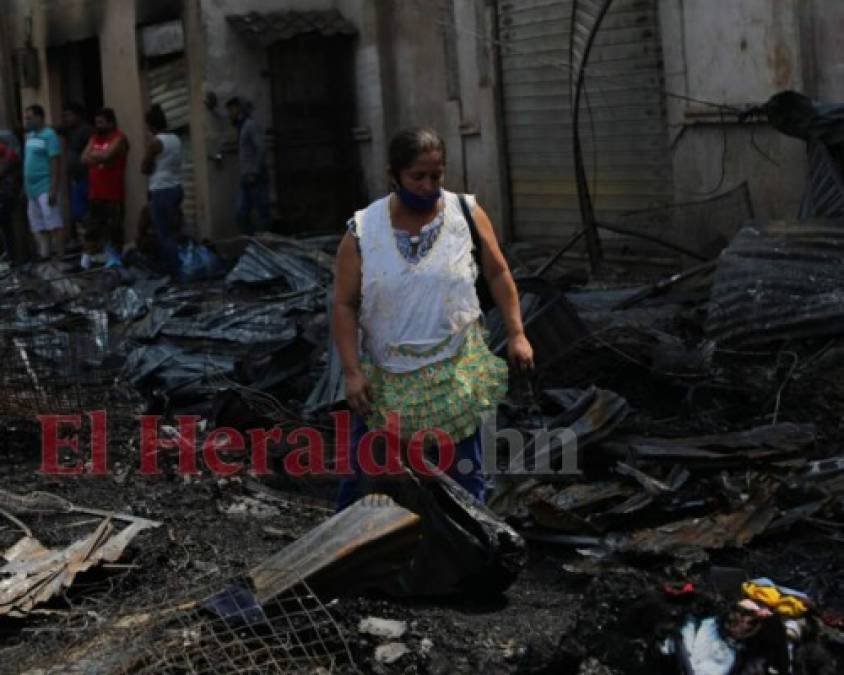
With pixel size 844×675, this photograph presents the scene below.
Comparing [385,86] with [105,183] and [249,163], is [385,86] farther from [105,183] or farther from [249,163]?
[105,183]

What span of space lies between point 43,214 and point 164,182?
9.35 feet

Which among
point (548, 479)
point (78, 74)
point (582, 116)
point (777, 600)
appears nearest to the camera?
point (777, 600)

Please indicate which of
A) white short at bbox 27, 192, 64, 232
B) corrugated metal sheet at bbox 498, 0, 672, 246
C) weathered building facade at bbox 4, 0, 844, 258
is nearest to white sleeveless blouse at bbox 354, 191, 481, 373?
weathered building facade at bbox 4, 0, 844, 258

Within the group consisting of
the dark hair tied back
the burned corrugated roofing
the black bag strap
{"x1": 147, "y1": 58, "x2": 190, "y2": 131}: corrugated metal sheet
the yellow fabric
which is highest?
the burned corrugated roofing

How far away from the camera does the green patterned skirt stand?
17.2 ft

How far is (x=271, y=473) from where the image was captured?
7.45 m

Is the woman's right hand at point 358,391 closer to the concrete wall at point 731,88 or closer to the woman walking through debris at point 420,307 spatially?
the woman walking through debris at point 420,307

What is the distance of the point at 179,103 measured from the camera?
19109 mm

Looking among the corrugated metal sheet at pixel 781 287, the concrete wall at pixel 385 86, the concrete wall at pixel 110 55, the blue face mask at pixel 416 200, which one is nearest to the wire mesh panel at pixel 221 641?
the blue face mask at pixel 416 200

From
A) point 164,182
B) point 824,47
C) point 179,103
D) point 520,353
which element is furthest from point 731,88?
point 179,103

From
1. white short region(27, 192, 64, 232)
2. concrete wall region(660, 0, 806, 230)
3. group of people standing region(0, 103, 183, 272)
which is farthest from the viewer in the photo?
white short region(27, 192, 64, 232)

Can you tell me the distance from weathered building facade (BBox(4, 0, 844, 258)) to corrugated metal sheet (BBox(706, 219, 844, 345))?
261 cm

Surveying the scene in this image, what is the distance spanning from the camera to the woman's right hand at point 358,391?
5168 millimetres

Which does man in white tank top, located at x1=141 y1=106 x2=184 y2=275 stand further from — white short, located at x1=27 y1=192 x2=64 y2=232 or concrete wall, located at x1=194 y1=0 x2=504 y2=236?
concrete wall, located at x1=194 y1=0 x2=504 y2=236
